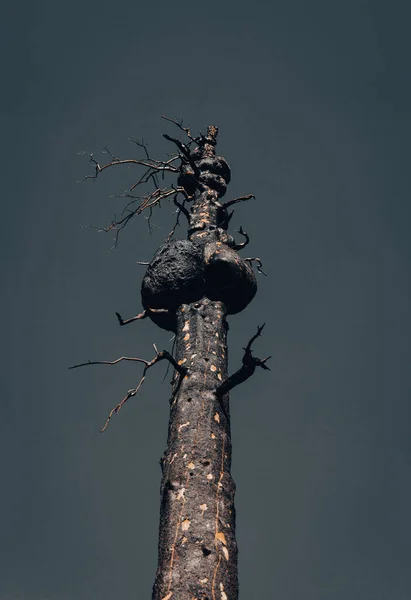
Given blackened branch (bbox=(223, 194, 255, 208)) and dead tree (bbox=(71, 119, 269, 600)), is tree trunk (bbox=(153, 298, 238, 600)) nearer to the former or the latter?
dead tree (bbox=(71, 119, 269, 600))

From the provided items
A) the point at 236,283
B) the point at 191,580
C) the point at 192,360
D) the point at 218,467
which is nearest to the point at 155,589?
the point at 191,580

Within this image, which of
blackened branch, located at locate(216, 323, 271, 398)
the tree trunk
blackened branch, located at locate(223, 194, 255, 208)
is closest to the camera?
the tree trunk

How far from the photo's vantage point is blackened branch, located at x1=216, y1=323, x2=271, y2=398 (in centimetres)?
444

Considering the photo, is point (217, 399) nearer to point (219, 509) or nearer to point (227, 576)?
point (219, 509)

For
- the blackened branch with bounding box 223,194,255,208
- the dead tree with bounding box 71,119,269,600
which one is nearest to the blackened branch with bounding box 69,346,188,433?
the dead tree with bounding box 71,119,269,600

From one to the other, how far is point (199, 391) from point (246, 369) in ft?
1.93

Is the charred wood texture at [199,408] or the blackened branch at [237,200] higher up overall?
the blackened branch at [237,200]

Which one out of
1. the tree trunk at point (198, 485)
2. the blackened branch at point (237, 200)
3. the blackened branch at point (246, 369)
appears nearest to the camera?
the tree trunk at point (198, 485)

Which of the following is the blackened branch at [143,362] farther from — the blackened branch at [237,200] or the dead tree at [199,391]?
the blackened branch at [237,200]

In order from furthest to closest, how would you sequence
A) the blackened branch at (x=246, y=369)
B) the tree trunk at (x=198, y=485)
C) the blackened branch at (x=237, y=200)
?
the blackened branch at (x=237, y=200)
the blackened branch at (x=246, y=369)
the tree trunk at (x=198, y=485)

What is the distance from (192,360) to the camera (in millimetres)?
5375

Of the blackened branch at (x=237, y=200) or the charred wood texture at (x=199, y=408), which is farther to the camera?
the blackened branch at (x=237, y=200)

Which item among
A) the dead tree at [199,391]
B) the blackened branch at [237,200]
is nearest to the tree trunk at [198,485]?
the dead tree at [199,391]

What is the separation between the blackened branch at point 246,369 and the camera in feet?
14.6
